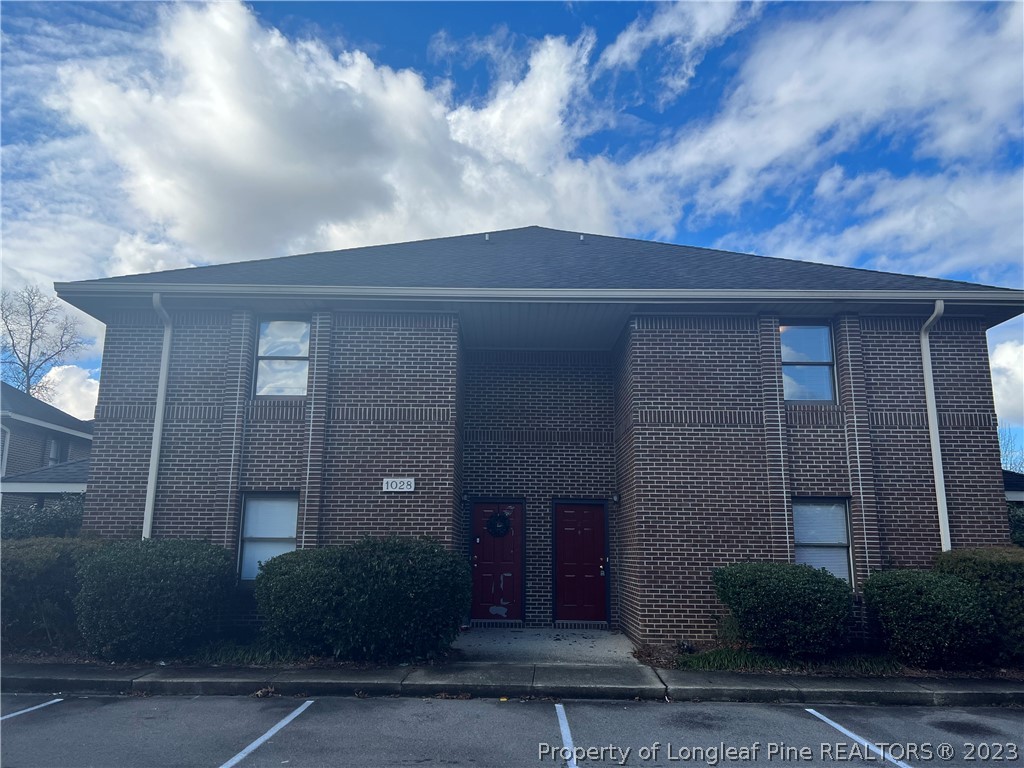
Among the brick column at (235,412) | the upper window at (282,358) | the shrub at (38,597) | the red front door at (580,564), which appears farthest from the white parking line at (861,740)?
the shrub at (38,597)

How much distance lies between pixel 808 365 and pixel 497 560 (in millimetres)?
6342

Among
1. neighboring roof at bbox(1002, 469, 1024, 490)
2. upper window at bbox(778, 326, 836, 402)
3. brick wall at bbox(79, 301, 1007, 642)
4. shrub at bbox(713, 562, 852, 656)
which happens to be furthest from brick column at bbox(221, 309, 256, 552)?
neighboring roof at bbox(1002, 469, 1024, 490)

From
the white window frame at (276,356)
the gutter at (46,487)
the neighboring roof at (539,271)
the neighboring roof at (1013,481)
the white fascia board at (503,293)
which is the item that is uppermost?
the neighboring roof at (539,271)

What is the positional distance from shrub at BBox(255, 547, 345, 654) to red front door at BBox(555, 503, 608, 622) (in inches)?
187

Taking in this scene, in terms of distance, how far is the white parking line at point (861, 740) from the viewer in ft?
20.7

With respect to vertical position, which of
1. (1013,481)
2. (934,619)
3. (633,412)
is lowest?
(934,619)

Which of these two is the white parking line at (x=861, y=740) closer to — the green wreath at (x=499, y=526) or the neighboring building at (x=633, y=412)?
the neighboring building at (x=633, y=412)

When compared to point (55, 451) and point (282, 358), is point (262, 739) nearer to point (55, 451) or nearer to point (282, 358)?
point (282, 358)

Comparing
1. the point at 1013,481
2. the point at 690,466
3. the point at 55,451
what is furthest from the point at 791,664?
the point at 55,451

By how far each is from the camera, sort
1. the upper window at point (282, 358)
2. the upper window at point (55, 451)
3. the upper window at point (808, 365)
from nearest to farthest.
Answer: the upper window at point (808, 365), the upper window at point (282, 358), the upper window at point (55, 451)

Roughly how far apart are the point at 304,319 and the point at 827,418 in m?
8.54

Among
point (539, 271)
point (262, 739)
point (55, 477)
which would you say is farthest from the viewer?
point (55, 477)

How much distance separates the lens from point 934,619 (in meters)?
8.94

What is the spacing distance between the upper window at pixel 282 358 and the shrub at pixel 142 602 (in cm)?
304
